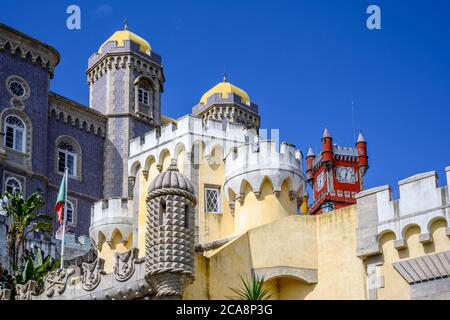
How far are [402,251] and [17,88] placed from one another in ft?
113

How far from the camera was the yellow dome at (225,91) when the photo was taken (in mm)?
61125

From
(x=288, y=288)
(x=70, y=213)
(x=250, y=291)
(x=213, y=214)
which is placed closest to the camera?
(x=250, y=291)

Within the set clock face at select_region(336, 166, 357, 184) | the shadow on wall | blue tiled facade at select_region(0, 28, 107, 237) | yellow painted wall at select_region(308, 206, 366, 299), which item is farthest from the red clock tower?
yellow painted wall at select_region(308, 206, 366, 299)

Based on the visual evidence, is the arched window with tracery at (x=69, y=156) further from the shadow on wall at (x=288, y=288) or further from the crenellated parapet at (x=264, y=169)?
the shadow on wall at (x=288, y=288)

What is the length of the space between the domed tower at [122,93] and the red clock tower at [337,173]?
193ft

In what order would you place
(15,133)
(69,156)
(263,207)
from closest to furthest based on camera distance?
(263,207), (15,133), (69,156)

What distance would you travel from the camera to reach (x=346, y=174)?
121m

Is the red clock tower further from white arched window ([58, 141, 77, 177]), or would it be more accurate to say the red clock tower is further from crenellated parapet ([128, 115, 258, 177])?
crenellated parapet ([128, 115, 258, 177])

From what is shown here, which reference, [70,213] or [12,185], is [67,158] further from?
[12,185]

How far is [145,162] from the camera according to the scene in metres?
39.0

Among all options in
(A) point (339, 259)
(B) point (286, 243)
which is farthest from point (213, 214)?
(A) point (339, 259)

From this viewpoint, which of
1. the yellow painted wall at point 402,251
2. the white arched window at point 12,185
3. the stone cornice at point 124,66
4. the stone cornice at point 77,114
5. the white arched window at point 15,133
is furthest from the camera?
the stone cornice at point 124,66

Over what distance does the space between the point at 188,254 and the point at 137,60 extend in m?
37.2

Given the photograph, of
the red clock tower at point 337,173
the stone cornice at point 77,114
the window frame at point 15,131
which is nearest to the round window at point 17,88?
the window frame at point 15,131
